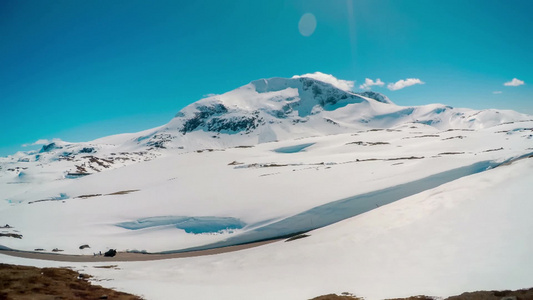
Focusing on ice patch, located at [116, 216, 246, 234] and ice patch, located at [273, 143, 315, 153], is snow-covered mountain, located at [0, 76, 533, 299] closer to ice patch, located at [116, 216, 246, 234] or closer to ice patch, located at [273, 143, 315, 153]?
ice patch, located at [116, 216, 246, 234]

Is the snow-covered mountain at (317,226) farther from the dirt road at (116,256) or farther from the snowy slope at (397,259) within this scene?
the dirt road at (116,256)

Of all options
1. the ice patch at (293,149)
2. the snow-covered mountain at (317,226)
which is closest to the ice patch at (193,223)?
the snow-covered mountain at (317,226)

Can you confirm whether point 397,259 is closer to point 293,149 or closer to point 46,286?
point 46,286

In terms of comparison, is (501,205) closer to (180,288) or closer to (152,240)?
(180,288)

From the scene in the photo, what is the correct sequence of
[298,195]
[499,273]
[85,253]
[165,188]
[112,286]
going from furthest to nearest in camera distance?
[165,188], [298,195], [85,253], [112,286], [499,273]

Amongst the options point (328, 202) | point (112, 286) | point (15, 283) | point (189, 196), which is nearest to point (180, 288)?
point (112, 286)
